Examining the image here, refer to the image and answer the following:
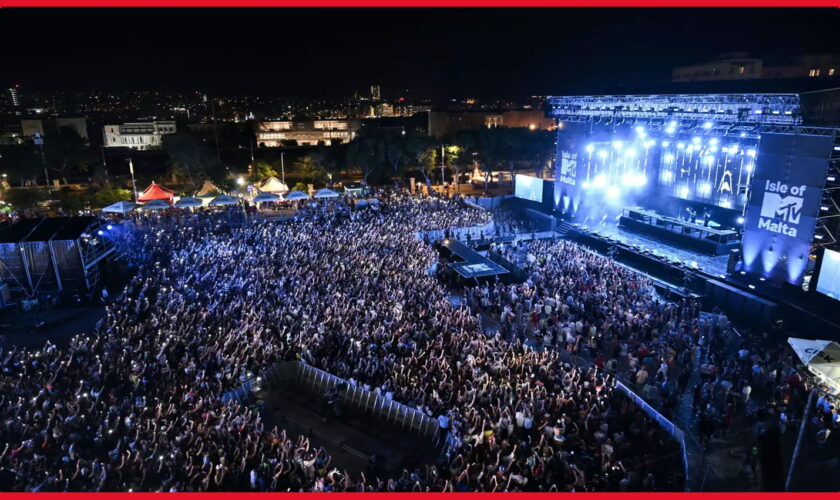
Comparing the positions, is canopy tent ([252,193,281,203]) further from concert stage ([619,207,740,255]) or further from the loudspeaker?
the loudspeaker

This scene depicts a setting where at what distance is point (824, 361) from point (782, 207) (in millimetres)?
7054

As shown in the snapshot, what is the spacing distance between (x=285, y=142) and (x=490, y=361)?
53753 mm

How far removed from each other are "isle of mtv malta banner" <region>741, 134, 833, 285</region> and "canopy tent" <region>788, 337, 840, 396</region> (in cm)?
538

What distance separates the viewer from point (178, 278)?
14.8 m

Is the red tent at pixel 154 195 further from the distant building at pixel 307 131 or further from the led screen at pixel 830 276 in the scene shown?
the distant building at pixel 307 131

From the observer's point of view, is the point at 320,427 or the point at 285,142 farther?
the point at 285,142

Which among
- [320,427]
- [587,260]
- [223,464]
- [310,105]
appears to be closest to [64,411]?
[223,464]

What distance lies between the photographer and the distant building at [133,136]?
195 feet

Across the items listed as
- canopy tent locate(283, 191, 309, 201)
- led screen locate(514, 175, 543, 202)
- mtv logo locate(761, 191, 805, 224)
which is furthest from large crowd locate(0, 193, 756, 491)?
led screen locate(514, 175, 543, 202)

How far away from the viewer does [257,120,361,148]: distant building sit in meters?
60.1

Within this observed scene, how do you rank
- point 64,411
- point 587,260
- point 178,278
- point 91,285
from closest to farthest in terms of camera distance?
point 64,411 < point 178,278 < point 91,285 < point 587,260

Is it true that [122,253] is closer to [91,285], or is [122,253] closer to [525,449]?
[91,285]

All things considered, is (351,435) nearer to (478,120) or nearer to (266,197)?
(266,197)

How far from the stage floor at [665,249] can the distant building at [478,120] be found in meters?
35.0
